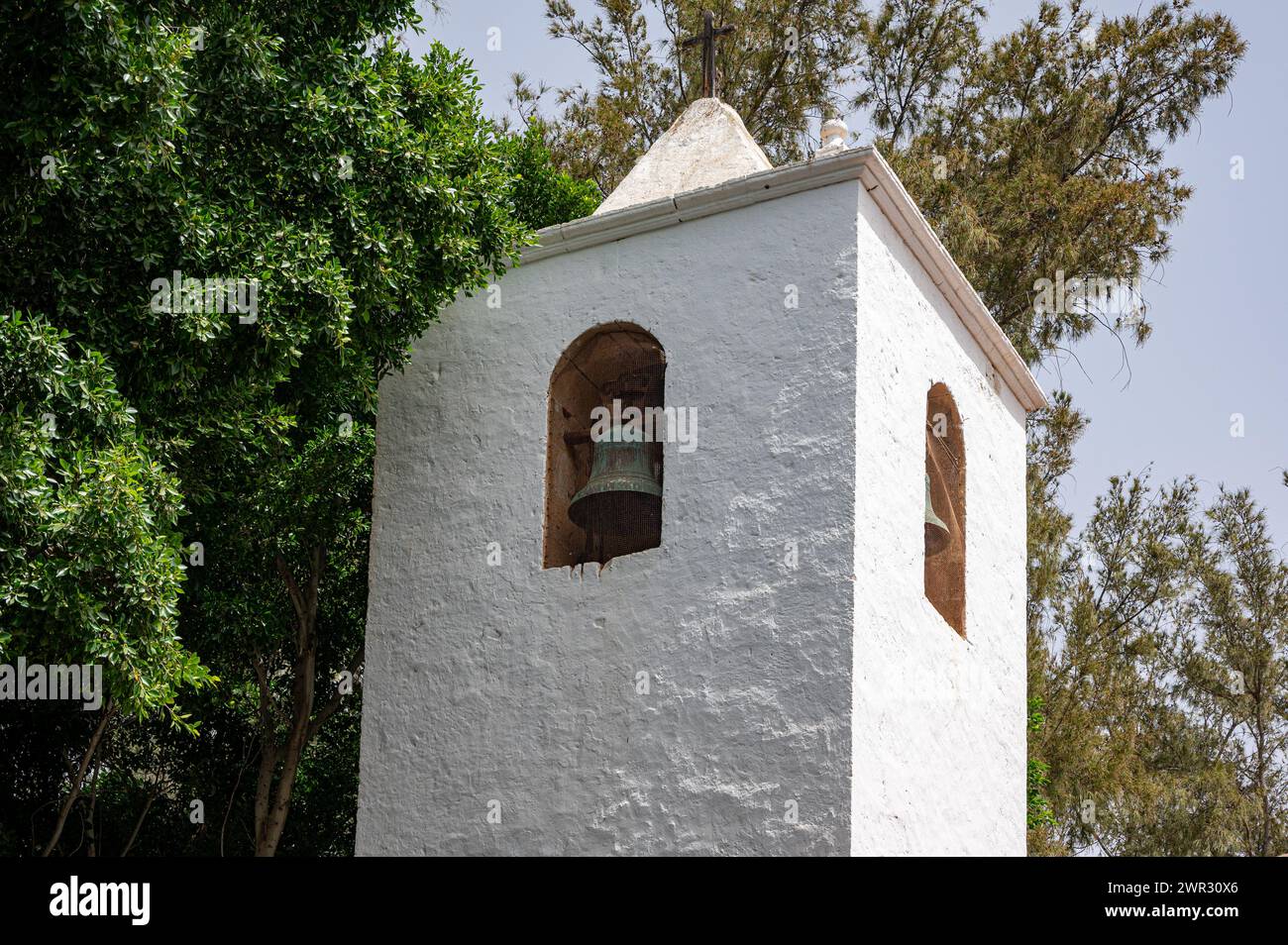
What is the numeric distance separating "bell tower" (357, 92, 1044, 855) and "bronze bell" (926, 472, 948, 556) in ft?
0.07

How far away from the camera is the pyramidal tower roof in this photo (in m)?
10.4

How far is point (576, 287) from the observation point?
9.67 meters

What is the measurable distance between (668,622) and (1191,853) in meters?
10.7

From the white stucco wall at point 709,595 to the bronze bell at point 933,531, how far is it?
220 mm

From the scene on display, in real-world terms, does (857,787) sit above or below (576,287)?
below

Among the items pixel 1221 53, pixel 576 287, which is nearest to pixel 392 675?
pixel 576 287

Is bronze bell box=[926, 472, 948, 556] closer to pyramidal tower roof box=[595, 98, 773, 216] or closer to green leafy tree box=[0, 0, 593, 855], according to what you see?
pyramidal tower roof box=[595, 98, 773, 216]

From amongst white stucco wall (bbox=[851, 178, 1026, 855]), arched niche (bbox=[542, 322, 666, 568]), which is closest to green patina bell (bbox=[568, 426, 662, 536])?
arched niche (bbox=[542, 322, 666, 568])

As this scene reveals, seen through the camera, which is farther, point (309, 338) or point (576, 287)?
point (576, 287)

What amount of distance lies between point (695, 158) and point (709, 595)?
332 cm

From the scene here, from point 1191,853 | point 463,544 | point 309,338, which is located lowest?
point 1191,853

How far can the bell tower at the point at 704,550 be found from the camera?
8312mm

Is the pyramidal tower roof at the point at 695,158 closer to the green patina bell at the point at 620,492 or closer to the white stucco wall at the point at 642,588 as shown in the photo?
the white stucco wall at the point at 642,588
